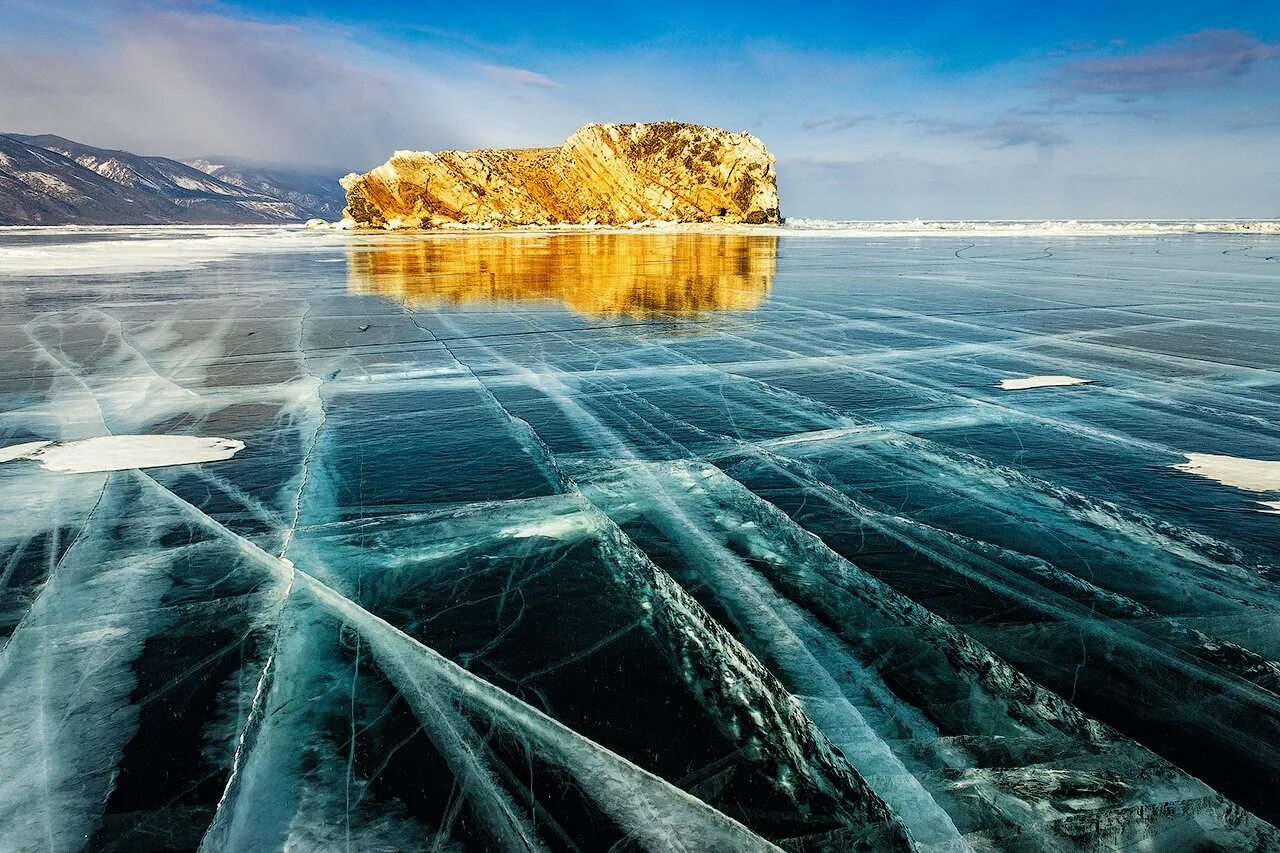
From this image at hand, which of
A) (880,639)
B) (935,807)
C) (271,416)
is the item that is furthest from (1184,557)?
(271,416)

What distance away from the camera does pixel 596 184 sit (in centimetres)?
8838

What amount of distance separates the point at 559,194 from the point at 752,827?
93.6m

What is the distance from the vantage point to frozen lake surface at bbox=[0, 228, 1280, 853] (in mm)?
1937

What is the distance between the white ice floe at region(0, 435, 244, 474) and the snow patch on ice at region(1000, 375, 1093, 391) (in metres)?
6.98

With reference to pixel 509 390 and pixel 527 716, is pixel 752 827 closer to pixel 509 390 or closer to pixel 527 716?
pixel 527 716

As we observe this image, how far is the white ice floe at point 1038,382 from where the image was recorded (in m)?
6.73

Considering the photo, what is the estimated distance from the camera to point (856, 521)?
12.3ft

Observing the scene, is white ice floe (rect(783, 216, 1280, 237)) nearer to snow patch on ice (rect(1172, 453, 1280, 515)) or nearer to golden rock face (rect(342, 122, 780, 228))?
golden rock face (rect(342, 122, 780, 228))

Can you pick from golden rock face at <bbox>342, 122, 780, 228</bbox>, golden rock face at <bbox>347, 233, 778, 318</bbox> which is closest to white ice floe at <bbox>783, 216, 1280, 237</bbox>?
golden rock face at <bbox>342, 122, 780, 228</bbox>

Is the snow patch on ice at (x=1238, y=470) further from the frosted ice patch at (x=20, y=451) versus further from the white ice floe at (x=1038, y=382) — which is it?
the frosted ice patch at (x=20, y=451)

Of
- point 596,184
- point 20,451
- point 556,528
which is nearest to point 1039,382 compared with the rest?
point 556,528

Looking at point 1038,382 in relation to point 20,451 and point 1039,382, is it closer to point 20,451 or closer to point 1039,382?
point 1039,382

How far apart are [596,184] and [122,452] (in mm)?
89474

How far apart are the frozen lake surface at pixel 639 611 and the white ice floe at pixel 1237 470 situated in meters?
0.04
